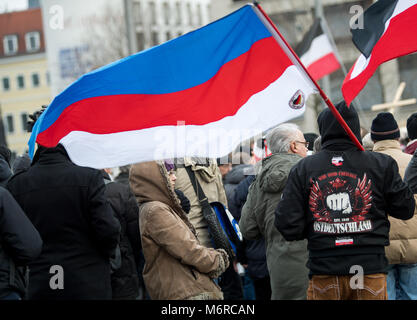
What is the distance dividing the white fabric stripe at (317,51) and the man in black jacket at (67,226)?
18.4 feet

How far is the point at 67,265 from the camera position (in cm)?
564

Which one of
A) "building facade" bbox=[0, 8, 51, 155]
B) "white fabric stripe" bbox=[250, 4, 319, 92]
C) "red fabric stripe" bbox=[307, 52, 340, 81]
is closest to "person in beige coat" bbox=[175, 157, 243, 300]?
"white fabric stripe" bbox=[250, 4, 319, 92]

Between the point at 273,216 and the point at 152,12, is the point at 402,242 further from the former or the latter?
the point at 152,12

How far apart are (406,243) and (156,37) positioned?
53.9 meters

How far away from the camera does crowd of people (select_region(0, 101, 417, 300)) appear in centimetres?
471

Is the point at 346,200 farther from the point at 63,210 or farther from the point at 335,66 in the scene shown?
the point at 335,66

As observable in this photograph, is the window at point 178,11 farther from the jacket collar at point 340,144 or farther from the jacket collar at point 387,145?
the jacket collar at point 340,144

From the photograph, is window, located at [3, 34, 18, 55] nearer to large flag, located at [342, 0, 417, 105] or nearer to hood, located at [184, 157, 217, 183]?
hood, located at [184, 157, 217, 183]

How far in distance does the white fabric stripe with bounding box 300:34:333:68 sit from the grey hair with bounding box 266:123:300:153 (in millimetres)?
4629

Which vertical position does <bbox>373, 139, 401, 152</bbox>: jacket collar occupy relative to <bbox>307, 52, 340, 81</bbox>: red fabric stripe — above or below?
below

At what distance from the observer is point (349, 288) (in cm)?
471

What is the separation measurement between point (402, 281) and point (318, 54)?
522 centimetres
